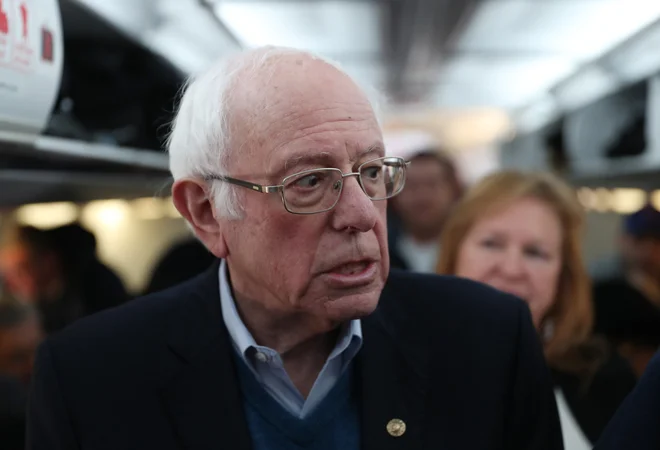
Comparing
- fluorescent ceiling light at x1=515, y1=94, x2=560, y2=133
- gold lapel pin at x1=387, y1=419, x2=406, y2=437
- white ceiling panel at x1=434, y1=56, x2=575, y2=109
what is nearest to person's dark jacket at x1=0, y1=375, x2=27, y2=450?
gold lapel pin at x1=387, y1=419, x2=406, y2=437

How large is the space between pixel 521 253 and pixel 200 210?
967mm

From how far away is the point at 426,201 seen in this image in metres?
3.24

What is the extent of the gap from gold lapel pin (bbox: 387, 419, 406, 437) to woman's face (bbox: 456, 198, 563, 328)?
2.35ft

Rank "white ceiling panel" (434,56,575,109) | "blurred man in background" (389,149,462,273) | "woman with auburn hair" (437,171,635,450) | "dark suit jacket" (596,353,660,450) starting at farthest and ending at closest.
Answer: "white ceiling panel" (434,56,575,109), "blurred man in background" (389,149,462,273), "woman with auburn hair" (437,171,635,450), "dark suit jacket" (596,353,660,450)

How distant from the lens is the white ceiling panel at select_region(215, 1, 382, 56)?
8.95 ft

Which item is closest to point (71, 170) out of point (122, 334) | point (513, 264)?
point (122, 334)

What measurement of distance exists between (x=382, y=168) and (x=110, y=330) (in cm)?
64

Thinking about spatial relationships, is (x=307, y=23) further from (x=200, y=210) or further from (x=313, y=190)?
(x=313, y=190)

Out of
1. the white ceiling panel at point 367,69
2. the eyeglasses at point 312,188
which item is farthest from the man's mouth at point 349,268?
the white ceiling panel at point 367,69

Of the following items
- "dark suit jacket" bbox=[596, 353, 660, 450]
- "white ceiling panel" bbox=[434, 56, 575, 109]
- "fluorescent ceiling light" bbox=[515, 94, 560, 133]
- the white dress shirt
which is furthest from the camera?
"fluorescent ceiling light" bbox=[515, 94, 560, 133]

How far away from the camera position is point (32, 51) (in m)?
1.47

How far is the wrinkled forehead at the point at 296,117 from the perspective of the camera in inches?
46.9

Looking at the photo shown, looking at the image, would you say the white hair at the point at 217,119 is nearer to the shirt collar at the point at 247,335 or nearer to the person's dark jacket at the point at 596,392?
the shirt collar at the point at 247,335

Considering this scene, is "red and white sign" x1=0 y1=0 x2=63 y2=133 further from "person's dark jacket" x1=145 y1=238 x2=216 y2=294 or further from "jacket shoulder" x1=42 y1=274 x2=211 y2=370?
"person's dark jacket" x1=145 y1=238 x2=216 y2=294
